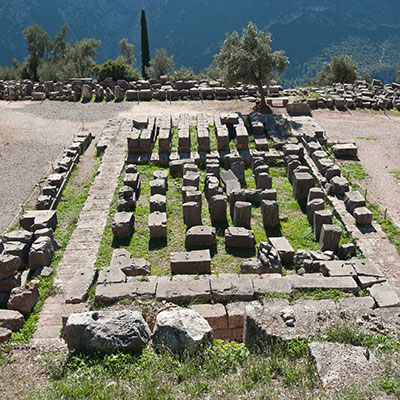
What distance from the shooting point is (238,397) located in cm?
738

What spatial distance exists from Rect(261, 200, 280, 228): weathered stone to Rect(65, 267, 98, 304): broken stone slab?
5.92m

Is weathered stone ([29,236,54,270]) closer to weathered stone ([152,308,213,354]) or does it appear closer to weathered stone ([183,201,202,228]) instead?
weathered stone ([183,201,202,228])

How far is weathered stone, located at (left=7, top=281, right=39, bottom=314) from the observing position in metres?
11.7

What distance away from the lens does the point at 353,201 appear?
16172 millimetres

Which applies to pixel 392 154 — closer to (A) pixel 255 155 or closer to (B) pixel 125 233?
(A) pixel 255 155

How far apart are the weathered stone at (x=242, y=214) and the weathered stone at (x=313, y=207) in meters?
2.16

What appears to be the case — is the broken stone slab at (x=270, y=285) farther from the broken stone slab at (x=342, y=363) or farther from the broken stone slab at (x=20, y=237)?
the broken stone slab at (x=20, y=237)

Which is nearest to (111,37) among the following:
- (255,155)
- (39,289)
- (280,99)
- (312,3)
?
(312,3)

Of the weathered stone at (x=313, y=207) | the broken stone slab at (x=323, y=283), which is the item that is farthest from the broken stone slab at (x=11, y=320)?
the weathered stone at (x=313, y=207)

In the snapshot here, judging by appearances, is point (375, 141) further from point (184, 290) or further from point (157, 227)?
point (184, 290)

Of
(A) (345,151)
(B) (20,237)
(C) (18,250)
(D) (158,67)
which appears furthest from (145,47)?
(C) (18,250)

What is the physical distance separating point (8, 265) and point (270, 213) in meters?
8.16

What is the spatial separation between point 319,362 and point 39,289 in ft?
26.1

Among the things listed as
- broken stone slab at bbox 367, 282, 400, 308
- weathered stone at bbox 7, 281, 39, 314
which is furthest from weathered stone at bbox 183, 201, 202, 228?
broken stone slab at bbox 367, 282, 400, 308
